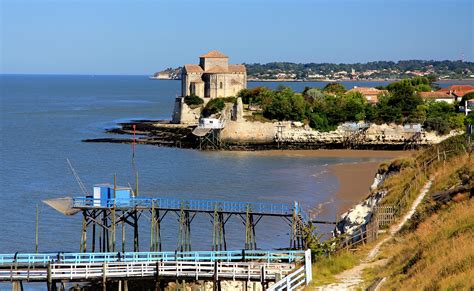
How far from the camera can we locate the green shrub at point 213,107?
3656 inches

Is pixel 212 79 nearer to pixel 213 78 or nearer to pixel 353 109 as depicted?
pixel 213 78

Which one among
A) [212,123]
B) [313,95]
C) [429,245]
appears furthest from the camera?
[313,95]

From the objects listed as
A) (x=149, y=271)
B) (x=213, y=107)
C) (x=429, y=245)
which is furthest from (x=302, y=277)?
(x=213, y=107)

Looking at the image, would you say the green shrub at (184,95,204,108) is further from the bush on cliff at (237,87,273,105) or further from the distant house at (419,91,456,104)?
the distant house at (419,91,456,104)

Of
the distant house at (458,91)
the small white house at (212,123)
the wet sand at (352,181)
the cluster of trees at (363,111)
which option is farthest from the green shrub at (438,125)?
the distant house at (458,91)

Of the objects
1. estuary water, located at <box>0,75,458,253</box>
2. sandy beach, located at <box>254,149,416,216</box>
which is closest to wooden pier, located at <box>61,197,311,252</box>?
estuary water, located at <box>0,75,458,253</box>

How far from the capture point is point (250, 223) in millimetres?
34625

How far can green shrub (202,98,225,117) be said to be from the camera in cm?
9286

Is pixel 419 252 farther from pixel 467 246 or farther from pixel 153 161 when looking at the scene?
pixel 153 161

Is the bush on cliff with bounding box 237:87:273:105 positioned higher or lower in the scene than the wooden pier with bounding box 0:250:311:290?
higher

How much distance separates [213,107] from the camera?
308 feet

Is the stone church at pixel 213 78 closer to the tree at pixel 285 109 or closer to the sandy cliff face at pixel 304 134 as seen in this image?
the tree at pixel 285 109

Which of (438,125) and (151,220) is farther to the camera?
(438,125)


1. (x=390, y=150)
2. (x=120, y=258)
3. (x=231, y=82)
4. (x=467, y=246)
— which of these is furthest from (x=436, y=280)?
(x=231, y=82)
